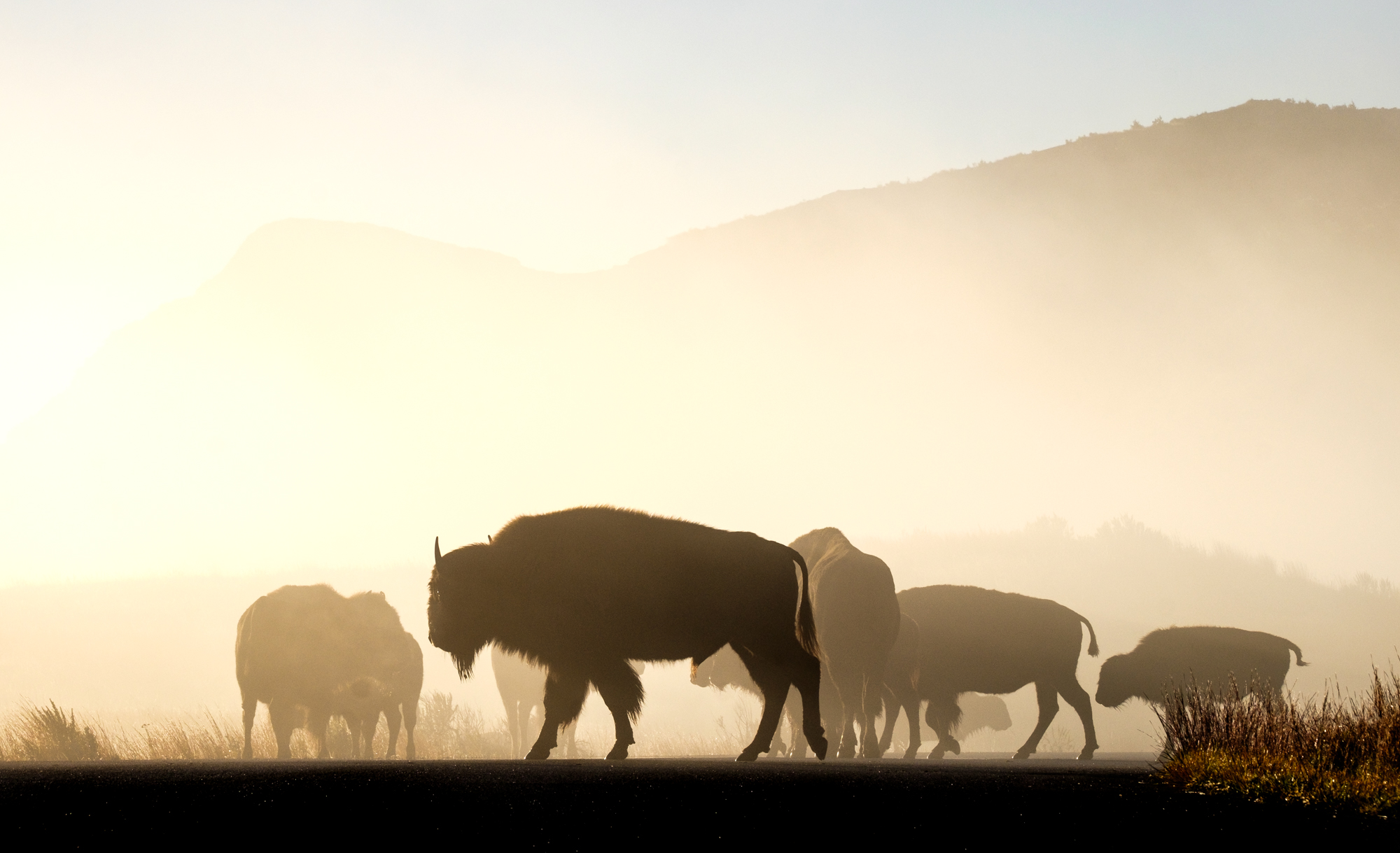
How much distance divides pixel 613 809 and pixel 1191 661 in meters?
14.3

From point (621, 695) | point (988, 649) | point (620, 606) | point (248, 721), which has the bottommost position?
point (248, 721)

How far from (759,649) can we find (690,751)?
11.9m

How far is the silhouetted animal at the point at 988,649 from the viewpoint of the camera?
55.0 ft

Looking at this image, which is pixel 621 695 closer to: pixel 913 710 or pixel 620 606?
pixel 620 606

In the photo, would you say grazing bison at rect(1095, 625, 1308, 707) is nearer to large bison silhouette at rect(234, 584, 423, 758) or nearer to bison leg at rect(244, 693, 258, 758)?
large bison silhouette at rect(234, 584, 423, 758)

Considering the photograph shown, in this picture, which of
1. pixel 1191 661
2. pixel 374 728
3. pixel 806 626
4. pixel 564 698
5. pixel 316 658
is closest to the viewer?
pixel 564 698

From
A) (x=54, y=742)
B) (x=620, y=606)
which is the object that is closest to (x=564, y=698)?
(x=620, y=606)

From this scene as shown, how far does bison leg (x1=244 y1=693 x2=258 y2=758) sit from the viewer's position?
16391 mm

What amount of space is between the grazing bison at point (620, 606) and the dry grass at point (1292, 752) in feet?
10.7

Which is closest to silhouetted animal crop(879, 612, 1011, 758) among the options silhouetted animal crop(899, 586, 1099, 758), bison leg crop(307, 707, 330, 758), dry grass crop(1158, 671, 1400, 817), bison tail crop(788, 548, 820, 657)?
silhouetted animal crop(899, 586, 1099, 758)

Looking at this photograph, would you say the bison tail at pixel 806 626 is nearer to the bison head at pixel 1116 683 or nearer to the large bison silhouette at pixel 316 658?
the bison head at pixel 1116 683

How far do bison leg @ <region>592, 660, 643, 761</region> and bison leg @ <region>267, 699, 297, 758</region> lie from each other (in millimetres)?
9571

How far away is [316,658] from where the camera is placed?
18.8m

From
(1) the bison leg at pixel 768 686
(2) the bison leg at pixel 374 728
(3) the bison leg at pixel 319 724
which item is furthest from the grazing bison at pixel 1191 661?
(3) the bison leg at pixel 319 724
